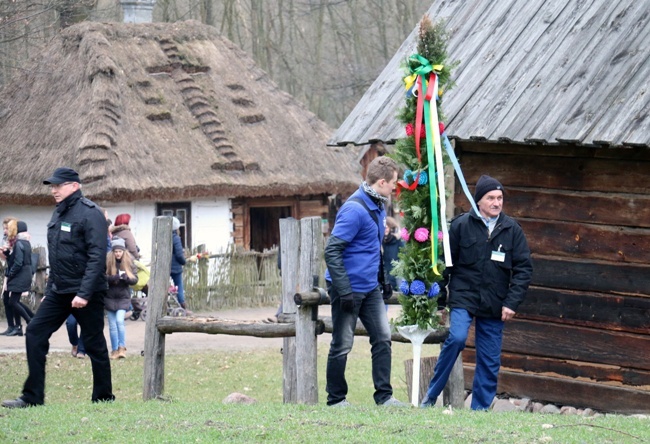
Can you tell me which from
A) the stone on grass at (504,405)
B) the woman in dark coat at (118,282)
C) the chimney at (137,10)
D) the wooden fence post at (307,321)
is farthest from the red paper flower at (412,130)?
the chimney at (137,10)

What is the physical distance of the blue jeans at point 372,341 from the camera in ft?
27.4

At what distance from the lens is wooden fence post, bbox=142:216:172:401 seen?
31.3 ft

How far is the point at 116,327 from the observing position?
14.1 metres

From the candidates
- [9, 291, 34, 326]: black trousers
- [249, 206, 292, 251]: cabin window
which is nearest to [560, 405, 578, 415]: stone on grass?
[9, 291, 34, 326]: black trousers

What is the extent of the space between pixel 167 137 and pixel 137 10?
541 cm

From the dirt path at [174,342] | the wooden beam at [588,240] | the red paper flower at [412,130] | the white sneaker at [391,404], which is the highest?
the red paper flower at [412,130]

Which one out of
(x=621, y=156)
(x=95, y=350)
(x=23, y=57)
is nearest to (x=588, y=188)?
(x=621, y=156)

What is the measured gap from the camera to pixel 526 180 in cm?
989

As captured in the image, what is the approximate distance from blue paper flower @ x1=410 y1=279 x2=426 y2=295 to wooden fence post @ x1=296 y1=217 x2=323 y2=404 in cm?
93

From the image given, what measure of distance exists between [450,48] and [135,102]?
44.2ft

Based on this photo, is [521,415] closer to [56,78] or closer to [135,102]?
[135,102]

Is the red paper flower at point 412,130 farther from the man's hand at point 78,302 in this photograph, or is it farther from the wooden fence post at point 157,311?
the man's hand at point 78,302

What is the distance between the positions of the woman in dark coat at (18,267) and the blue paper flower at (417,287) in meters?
8.80

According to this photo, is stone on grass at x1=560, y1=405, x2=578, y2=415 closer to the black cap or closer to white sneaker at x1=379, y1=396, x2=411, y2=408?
white sneaker at x1=379, y1=396, x2=411, y2=408
